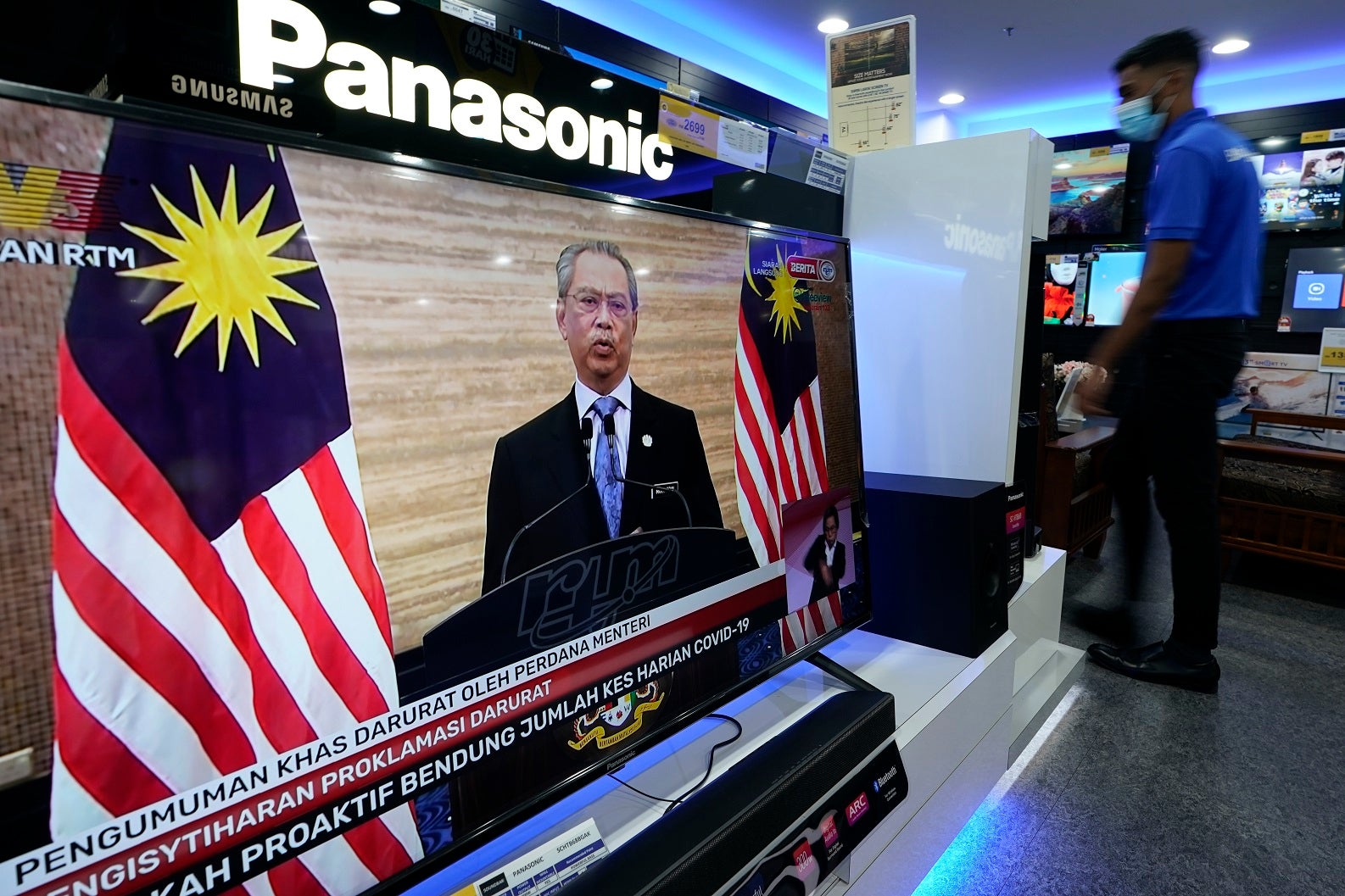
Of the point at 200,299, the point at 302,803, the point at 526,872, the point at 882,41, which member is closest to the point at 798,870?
the point at 526,872

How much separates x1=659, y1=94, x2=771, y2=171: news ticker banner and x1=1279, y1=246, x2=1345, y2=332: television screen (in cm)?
548

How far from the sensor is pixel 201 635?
61cm

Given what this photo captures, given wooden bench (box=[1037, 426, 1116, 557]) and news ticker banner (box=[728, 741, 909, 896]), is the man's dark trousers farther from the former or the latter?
news ticker banner (box=[728, 741, 909, 896])

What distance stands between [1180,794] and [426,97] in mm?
2150

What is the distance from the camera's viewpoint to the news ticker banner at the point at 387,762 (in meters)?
0.56

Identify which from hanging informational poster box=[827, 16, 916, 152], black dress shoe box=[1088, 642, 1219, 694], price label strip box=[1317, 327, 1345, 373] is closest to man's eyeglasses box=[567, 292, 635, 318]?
hanging informational poster box=[827, 16, 916, 152]

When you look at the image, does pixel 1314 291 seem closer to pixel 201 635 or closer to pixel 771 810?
pixel 771 810

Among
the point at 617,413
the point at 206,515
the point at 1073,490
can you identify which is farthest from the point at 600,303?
the point at 1073,490

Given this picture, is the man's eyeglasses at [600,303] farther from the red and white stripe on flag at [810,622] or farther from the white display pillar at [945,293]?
the white display pillar at [945,293]

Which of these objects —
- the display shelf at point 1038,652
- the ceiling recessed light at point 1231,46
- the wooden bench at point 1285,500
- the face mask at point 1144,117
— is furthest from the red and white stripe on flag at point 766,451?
the ceiling recessed light at point 1231,46

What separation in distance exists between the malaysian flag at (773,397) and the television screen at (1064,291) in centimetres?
562

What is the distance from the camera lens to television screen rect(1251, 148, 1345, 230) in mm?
5121

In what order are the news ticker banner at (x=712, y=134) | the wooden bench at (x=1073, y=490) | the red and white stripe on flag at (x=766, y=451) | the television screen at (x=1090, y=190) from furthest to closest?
1. the television screen at (x=1090, y=190)
2. the wooden bench at (x=1073, y=490)
3. the news ticker banner at (x=712, y=134)
4. the red and white stripe on flag at (x=766, y=451)

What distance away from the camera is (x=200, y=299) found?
60 cm
